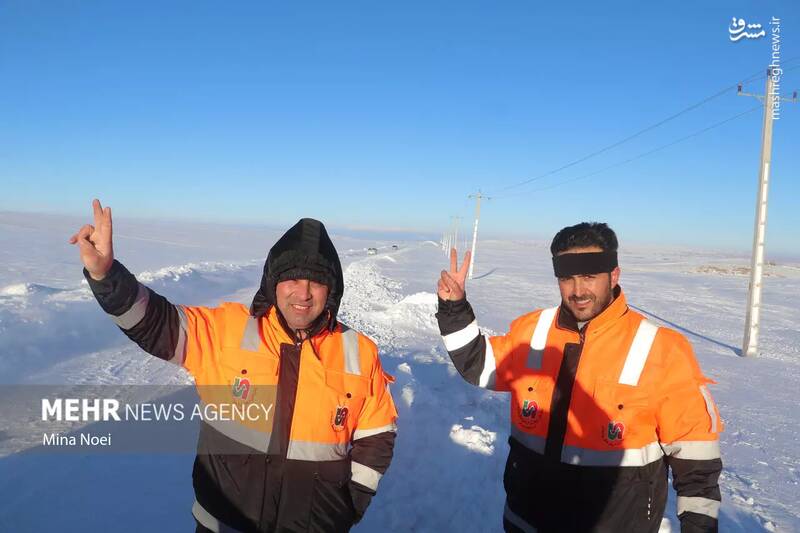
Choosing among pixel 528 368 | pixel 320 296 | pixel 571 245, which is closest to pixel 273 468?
pixel 320 296

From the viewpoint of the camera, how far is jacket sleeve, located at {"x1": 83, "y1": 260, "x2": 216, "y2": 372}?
77.7 inches

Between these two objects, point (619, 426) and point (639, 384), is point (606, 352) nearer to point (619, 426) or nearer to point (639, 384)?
point (639, 384)

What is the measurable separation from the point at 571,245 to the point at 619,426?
0.89 m

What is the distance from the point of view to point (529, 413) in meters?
2.29

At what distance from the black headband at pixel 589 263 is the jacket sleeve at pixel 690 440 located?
49 cm

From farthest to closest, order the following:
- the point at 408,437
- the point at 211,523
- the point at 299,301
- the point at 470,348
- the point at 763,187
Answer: the point at 763,187, the point at 408,437, the point at 470,348, the point at 299,301, the point at 211,523

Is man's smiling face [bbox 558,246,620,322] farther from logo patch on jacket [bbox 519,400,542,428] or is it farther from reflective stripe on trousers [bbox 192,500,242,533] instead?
reflective stripe on trousers [bbox 192,500,242,533]

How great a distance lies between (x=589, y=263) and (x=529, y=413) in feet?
2.65

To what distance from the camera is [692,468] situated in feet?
6.55

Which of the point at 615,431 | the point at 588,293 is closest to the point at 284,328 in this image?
the point at 588,293

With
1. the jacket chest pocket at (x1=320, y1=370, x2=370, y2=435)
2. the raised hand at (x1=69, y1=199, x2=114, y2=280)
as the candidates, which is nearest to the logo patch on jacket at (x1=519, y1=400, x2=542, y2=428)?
the jacket chest pocket at (x1=320, y1=370, x2=370, y2=435)


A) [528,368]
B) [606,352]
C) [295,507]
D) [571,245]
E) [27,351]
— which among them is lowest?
[27,351]

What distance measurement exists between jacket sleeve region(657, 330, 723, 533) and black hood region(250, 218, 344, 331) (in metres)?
1.62

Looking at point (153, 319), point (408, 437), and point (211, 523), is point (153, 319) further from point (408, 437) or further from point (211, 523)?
point (408, 437)
